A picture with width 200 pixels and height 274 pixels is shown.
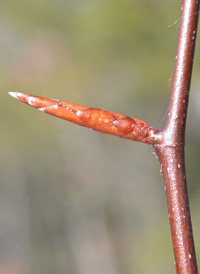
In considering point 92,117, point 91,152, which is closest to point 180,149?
point 92,117

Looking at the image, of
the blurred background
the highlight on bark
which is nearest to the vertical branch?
the highlight on bark

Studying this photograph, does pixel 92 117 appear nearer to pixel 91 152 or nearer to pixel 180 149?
pixel 180 149

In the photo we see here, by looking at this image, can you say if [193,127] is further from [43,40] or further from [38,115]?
[43,40]

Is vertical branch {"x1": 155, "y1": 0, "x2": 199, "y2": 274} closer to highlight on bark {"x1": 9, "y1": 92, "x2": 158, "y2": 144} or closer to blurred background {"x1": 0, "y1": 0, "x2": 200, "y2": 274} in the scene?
highlight on bark {"x1": 9, "y1": 92, "x2": 158, "y2": 144}

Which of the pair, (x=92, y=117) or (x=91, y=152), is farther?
(x=91, y=152)

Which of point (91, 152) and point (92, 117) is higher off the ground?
point (91, 152)
